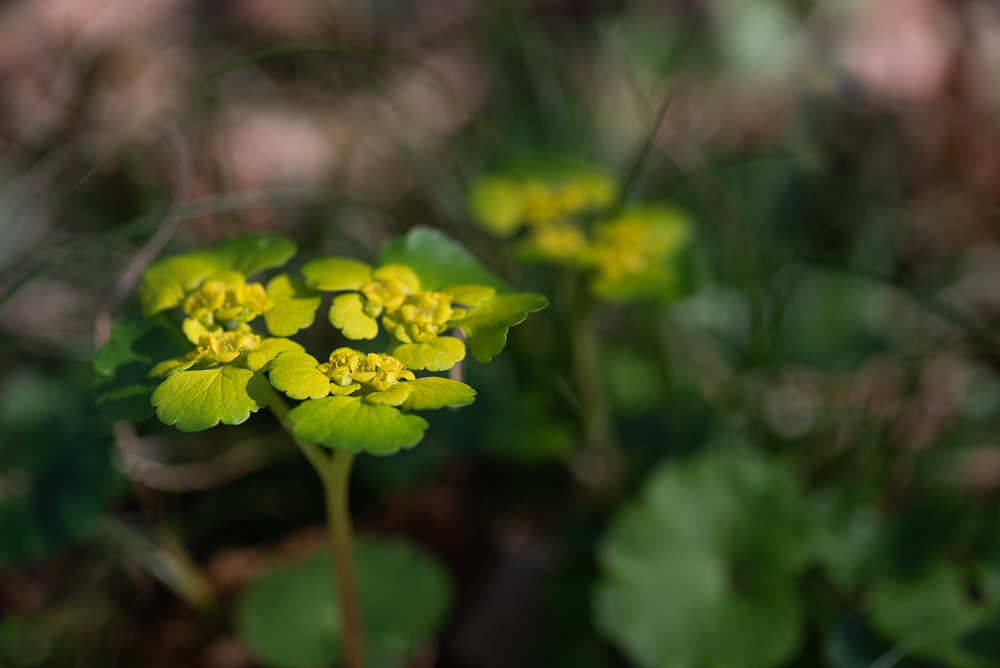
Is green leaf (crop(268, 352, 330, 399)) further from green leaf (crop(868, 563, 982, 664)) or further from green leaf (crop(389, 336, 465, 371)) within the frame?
green leaf (crop(868, 563, 982, 664))

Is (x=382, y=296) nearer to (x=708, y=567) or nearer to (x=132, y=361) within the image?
(x=132, y=361)

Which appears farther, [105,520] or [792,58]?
[792,58]

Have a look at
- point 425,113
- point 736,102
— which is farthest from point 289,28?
point 736,102

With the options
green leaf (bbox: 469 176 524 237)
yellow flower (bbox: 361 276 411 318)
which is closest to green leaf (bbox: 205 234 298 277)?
yellow flower (bbox: 361 276 411 318)

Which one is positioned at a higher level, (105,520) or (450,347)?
(450,347)

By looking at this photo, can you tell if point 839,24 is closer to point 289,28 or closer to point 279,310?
point 289,28

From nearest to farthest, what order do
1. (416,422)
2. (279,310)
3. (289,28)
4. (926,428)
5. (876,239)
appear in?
1. (416,422)
2. (279,310)
3. (926,428)
4. (876,239)
5. (289,28)

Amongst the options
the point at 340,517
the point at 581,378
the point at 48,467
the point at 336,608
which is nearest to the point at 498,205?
the point at 581,378

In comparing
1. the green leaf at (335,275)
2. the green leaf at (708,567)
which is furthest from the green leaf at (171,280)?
the green leaf at (708,567)
